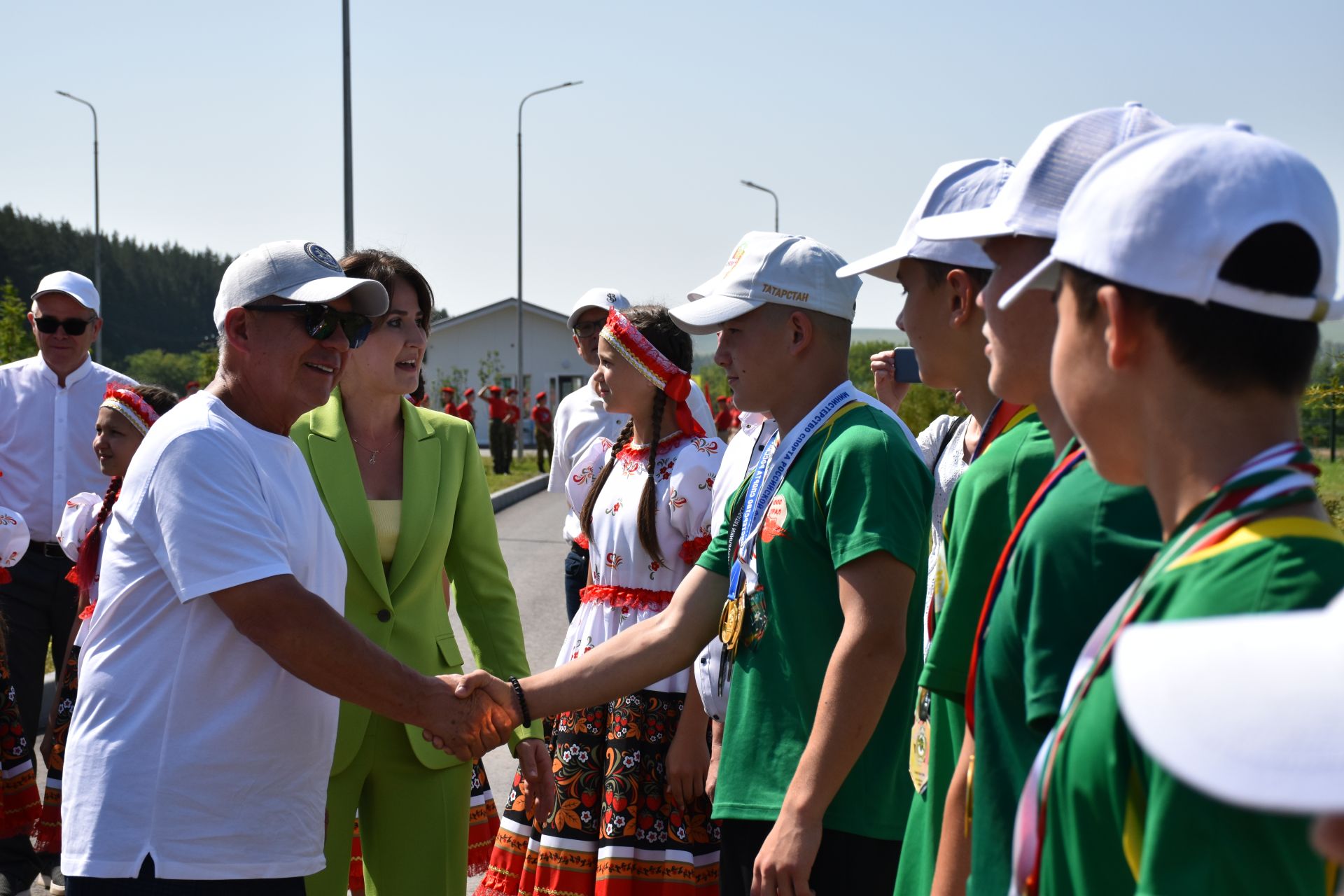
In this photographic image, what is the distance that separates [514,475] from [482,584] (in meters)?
28.7

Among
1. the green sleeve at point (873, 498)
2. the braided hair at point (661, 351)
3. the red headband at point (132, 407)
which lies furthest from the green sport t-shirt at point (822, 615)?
the red headband at point (132, 407)

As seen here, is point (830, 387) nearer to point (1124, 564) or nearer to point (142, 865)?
point (1124, 564)

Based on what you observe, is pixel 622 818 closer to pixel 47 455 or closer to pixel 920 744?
pixel 920 744

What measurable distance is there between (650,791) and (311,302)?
7.20 ft

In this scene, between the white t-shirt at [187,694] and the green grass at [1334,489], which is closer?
the white t-shirt at [187,694]

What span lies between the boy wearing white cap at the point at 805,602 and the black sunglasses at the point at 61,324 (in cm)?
466

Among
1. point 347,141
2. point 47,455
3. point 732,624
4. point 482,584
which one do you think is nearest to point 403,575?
point 482,584

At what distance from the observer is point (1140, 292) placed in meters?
1.38

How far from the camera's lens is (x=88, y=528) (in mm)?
5812

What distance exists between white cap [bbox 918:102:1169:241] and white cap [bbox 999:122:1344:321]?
1.65 ft

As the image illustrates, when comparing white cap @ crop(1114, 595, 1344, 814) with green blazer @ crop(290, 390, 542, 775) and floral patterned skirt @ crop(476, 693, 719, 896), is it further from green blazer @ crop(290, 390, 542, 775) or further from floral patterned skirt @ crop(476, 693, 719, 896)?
floral patterned skirt @ crop(476, 693, 719, 896)

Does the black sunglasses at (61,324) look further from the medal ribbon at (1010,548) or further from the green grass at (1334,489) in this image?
the medal ribbon at (1010,548)

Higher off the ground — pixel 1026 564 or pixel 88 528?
pixel 1026 564

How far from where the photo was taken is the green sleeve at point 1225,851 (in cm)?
115
